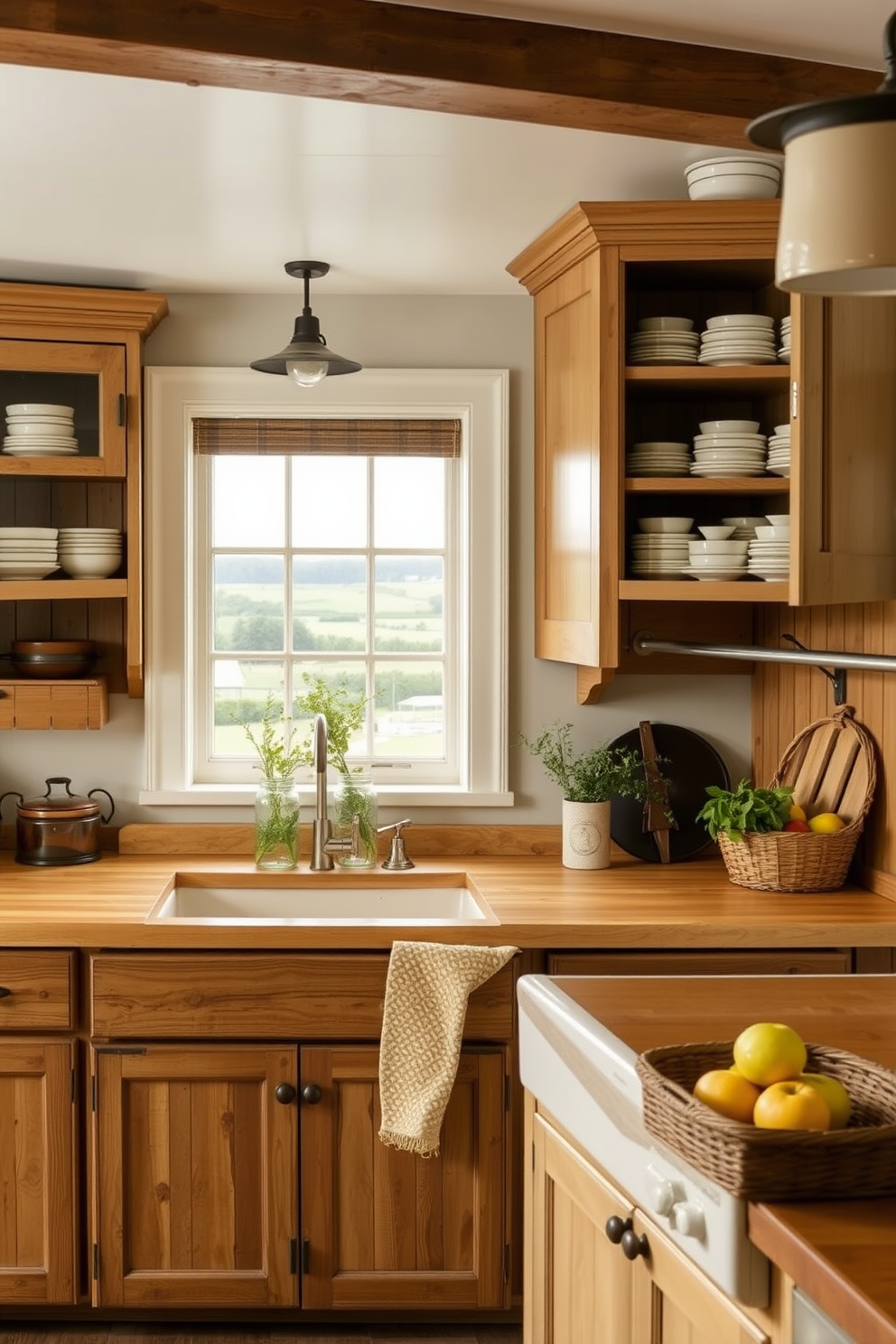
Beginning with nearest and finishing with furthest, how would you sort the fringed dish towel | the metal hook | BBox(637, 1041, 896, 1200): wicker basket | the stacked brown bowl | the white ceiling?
BBox(637, 1041, 896, 1200): wicker basket < the white ceiling < the fringed dish towel < the metal hook < the stacked brown bowl

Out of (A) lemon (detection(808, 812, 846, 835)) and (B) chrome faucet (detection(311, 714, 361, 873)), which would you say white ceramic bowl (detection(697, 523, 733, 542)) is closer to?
(A) lemon (detection(808, 812, 846, 835))

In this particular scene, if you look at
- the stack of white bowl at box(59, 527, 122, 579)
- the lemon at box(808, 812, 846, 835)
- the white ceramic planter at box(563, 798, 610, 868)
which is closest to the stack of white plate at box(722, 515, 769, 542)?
the lemon at box(808, 812, 846, 835)

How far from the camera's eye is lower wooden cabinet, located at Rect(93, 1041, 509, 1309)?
2893 millimetres

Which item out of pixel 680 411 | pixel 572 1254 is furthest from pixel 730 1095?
pixel 680 411

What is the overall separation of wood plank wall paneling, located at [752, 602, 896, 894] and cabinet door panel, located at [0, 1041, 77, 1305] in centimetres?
179

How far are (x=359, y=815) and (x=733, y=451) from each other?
125 cm

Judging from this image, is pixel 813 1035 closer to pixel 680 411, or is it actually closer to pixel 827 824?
pixel 827 824

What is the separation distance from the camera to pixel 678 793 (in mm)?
3631

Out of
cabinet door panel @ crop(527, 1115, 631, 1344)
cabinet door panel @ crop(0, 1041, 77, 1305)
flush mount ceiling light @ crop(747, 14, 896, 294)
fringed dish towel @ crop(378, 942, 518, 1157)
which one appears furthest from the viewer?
cabinet door panel @ crop(0, 1041, 77, 1305)

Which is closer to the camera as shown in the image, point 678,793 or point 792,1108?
point 792,1108

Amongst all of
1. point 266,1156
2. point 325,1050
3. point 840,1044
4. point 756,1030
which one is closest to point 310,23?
point 756,1030

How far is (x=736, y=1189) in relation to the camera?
141 centimetres

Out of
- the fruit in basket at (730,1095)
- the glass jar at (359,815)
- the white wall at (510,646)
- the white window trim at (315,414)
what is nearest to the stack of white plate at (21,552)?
the white window trim at (315,414)

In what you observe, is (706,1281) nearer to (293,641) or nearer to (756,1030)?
(756,1030)
